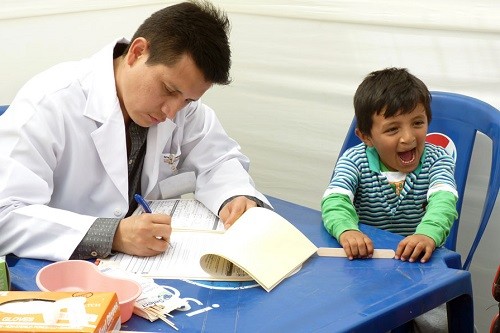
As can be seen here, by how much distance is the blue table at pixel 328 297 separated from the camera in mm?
1218

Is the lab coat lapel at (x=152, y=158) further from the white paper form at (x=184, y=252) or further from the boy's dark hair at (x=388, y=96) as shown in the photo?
the boy's dark hair at (x=388, y=96)

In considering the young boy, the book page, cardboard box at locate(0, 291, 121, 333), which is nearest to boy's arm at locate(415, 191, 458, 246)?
the young boy

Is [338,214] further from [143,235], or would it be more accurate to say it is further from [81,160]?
[81,160]

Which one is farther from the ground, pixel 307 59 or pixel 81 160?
pixel 307 59

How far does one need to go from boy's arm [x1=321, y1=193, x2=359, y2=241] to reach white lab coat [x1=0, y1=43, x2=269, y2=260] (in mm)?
161

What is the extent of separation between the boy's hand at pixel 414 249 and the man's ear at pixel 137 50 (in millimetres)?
662

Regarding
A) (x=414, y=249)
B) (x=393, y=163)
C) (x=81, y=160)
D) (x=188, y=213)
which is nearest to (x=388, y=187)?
(x=393, y=163)

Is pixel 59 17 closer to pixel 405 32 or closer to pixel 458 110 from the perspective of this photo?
pixel 405 32

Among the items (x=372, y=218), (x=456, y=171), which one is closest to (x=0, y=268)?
(x=372, y=218)

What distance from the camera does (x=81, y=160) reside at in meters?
1.64

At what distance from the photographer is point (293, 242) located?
4.85ft

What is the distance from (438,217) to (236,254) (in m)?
0.49

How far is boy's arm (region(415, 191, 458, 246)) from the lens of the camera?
1.56 metres

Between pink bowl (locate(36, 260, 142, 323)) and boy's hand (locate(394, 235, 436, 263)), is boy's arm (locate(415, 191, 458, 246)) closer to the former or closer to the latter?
boy's hand (locate(394, 235, 436, 263))
